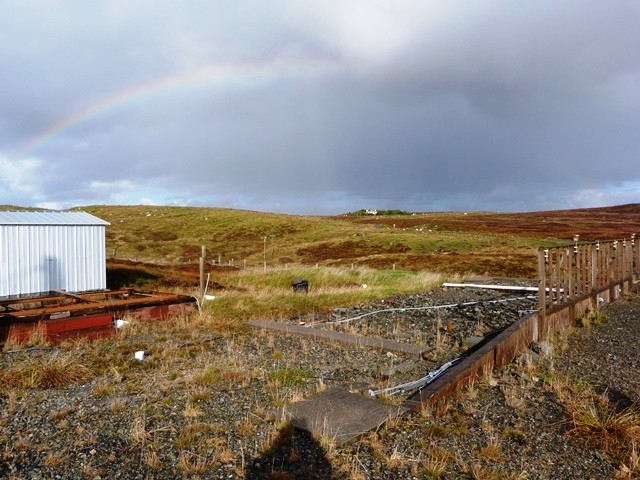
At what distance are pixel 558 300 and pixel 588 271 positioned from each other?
10.8 feet

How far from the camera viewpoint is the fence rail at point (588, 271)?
448 inches

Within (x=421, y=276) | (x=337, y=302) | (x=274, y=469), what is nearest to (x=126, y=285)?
(x=337, y=302)

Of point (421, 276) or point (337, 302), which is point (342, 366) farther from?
point (421, 276)

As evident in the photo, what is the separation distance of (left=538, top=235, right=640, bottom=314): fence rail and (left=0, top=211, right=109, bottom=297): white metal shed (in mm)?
14031

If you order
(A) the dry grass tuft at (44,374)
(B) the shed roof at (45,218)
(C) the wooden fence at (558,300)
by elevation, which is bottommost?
(A) the dry grass tuft at (44,374)

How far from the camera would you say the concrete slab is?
576cm

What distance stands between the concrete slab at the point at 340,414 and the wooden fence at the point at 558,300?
0.45 metres

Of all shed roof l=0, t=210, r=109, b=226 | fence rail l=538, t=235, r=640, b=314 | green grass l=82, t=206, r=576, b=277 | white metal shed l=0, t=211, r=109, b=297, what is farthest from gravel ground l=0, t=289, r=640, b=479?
green grass l=82, t=206, r=576, b=277

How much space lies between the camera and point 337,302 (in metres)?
17.3

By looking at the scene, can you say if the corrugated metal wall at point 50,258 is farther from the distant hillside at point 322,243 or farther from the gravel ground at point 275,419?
the distant hillside at point 322,243

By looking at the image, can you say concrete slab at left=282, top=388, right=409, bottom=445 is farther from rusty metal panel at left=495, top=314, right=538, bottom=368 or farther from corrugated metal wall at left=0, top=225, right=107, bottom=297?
corrugated metal wall at left=0, top=225, right=107, bottom=297

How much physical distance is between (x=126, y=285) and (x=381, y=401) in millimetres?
17675

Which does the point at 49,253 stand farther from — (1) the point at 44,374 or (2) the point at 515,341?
(2) the point at 515,341

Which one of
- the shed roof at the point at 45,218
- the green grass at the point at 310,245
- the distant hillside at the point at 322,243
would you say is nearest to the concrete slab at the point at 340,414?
the shed roof at the point at 45,218
